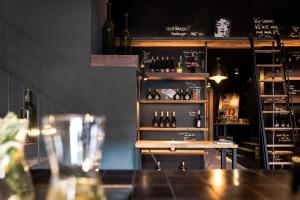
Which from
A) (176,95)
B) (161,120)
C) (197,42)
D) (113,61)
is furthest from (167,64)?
(113,61)

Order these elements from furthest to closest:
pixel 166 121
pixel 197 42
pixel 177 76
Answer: pixel 166 121 → pixel 197 42 → pixel 177 76

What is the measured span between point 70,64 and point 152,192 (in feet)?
11.6

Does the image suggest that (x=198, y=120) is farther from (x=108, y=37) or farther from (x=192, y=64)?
(x=108, y=37)

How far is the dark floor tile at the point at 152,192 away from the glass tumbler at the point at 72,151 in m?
0.46

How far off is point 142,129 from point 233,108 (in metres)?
8.22

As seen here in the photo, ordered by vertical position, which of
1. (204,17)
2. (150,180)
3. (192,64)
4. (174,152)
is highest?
(204,17)

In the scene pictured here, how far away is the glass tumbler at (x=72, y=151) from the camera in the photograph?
63 centimetres

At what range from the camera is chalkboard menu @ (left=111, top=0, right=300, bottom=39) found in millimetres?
6473

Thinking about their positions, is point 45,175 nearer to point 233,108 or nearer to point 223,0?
point 223,0

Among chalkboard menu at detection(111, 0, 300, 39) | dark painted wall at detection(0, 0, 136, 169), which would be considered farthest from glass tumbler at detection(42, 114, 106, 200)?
chalkboard menu at detection(111, 0, 300, 39)

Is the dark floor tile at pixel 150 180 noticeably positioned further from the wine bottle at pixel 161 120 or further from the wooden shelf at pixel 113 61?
→ the wine bottle at pixel 161 120

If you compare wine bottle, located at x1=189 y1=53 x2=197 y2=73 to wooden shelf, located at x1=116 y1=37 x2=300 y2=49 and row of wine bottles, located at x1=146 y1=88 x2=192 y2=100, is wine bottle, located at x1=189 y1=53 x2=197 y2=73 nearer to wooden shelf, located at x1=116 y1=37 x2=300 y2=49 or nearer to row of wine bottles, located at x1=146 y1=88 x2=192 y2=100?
wooden shelf, located at x1=116 y1=37 x2=300 y2=49

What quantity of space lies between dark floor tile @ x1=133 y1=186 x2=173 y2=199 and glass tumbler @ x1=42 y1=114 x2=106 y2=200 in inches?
18.3

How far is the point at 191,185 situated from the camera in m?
1.26
